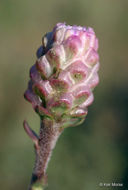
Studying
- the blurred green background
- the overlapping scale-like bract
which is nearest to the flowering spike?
the overlapping scale-like bract

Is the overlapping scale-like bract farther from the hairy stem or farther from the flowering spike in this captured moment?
the hairy stem

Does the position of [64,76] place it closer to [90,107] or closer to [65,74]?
[65,74]

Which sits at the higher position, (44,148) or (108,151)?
(44,148)

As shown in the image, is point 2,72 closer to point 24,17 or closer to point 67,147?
point 67,147

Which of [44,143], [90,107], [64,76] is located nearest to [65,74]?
[64,76]

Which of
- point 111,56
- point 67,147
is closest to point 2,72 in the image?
point 67,147

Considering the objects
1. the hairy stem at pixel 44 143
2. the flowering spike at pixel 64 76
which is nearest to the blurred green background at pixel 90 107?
the hairy stem at pixel 44 143
